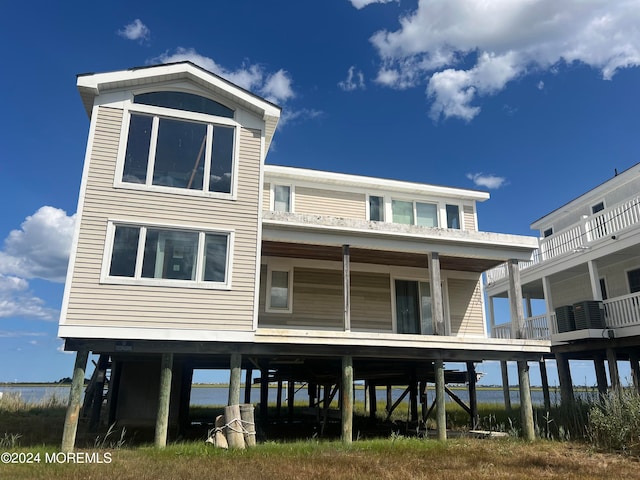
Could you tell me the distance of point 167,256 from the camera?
10.9m

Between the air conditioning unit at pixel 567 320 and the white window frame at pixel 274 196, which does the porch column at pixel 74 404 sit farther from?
the air conditioning unit at pixel 567 320

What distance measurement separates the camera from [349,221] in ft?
42.0

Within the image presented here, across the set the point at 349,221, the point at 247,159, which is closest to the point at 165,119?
the point at 247,159

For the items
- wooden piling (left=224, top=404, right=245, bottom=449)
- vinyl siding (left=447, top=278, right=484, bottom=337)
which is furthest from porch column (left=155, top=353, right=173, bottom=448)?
vinyl siding (left=447, top=278, right=484, bottom=337)

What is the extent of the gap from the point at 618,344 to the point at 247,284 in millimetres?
11441

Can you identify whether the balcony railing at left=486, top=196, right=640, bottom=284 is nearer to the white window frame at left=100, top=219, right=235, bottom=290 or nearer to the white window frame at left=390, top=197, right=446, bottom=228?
the white window frame at left=390, top=197, right=446, bottom=228

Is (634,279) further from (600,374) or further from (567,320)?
(600,374)

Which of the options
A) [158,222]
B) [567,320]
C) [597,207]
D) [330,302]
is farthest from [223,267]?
[597,207]

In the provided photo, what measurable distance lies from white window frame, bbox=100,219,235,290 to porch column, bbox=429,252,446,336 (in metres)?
5.22

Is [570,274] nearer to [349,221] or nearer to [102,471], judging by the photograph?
[349,221]

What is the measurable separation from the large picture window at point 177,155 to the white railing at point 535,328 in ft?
39.7

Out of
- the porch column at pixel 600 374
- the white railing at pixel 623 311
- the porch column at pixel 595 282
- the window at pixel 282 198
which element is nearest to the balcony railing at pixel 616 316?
the white railing at pixel 623 311

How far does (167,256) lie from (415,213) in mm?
9063

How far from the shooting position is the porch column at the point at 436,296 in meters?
12.4
